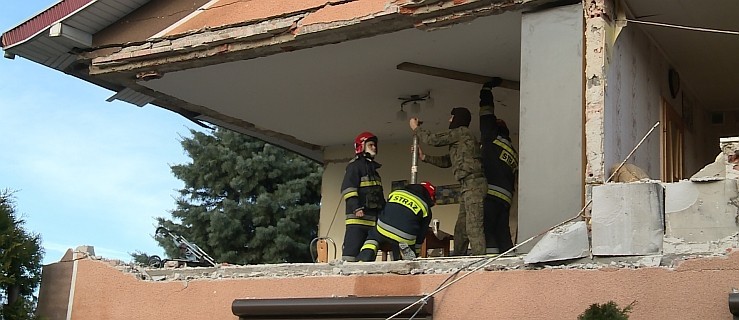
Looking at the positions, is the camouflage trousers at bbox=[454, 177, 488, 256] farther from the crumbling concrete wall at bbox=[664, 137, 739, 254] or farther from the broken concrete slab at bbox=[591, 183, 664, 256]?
the crumbling concrete wall at bbox=[664, 137, 739, 254]

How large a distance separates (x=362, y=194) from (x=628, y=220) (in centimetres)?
298

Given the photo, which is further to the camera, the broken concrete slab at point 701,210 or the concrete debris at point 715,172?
the concrete debris at point 715,172

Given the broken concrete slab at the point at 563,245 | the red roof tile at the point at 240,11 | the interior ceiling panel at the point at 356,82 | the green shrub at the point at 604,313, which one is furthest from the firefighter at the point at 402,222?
the green shrub at the point at 604,313

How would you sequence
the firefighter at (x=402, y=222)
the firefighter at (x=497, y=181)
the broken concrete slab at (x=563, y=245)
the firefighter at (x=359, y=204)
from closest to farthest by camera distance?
the broken concrete slab at (x=563, y=245) < the firefighter at (x=402, y=222) < the firefighter at (x=497, y=181) < the firefighter at (x=359, y=204)

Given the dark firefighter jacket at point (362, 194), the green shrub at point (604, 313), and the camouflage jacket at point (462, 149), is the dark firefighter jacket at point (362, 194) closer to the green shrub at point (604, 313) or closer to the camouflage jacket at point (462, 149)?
the camouflage jacket at point (462, 149)

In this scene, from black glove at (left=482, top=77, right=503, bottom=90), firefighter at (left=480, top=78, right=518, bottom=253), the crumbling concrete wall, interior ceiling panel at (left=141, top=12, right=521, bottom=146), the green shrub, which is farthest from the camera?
black glove at (left=482, top=77, right=503, bottom=90)

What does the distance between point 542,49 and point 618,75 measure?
0.74 meters

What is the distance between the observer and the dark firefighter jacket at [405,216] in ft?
28.3

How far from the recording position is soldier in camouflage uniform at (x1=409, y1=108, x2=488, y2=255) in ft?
A: 29.0

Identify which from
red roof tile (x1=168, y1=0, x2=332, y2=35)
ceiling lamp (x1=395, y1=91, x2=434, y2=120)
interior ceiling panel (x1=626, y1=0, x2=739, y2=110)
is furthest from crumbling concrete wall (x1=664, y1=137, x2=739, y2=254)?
ceiling lamp (x1=395, y1=91, x2=434, y2=120)

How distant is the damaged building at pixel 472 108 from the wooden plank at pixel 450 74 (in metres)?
0.02

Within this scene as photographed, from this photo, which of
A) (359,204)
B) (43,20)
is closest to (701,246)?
(359,204)

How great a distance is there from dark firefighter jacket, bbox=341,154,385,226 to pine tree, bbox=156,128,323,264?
1020 cm

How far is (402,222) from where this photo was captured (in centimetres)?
865
